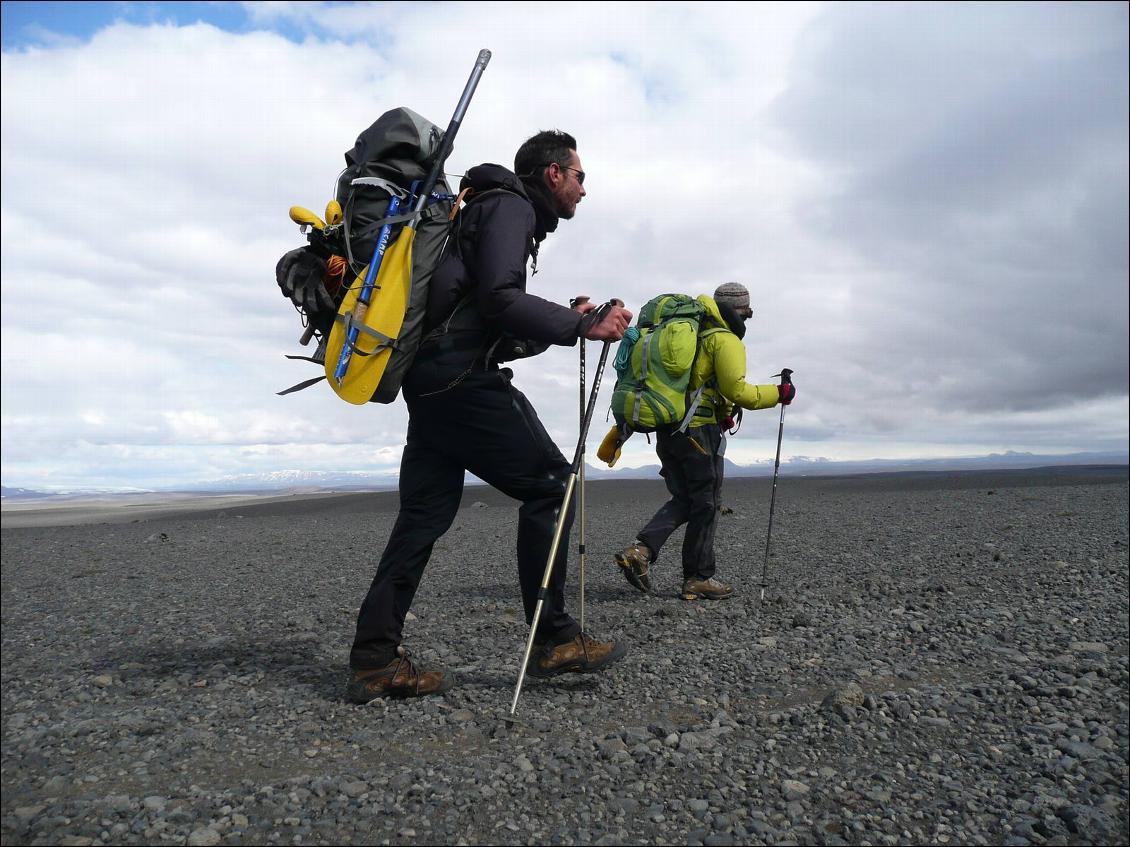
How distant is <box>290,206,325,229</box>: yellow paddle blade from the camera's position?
13.3 ft

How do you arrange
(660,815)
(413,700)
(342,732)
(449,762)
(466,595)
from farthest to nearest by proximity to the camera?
(466,595), (413,700), (342,732), (449,762), (660,815)

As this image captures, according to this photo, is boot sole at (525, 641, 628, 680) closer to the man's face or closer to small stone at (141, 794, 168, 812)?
small stone at (141, 794, 168, 812)

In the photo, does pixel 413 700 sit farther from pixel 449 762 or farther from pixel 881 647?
pixel 881 647

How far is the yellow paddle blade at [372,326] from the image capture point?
12.9 ft

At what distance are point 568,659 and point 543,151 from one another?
3.12 metres

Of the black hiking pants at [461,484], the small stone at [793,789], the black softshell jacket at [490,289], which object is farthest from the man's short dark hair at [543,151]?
the small stone at [793,789]

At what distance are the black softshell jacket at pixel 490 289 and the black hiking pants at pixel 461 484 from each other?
21 centimetres

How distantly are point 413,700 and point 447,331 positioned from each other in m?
2.21

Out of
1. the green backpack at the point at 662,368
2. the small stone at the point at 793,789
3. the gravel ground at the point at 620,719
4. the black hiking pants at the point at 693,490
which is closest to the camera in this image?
the gravel ground at the point at 620,719

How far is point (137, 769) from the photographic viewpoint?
3768 millimetres

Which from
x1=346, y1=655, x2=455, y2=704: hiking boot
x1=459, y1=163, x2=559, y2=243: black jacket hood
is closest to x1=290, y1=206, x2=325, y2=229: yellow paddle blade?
x1=459, y1=163, x2=559, y2=243: black jacket hood

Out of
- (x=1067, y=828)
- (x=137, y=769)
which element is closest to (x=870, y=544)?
(x=1067, y=828)

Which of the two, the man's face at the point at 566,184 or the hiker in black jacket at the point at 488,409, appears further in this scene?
the man's face at the point at 566,184

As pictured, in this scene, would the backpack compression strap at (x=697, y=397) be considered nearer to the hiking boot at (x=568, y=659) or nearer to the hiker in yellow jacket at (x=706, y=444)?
the hiker in yellow jacket at (x=706, y=444)
